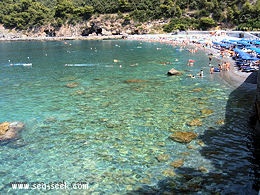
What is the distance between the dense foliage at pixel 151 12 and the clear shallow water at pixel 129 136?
71100 mm

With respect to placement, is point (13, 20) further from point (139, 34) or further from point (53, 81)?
point (53, 81)

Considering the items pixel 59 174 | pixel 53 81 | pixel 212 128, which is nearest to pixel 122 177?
pixel 59 174

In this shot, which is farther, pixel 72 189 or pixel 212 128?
pixel 212 128

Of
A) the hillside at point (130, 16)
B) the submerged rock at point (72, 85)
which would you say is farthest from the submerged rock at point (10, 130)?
the hillside at point (130, 16)

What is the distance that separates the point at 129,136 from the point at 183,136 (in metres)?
3.38

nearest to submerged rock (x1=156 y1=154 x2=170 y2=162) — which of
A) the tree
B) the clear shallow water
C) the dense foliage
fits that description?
the clear shallow water

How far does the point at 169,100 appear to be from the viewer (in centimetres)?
2367

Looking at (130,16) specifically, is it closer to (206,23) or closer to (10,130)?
(206,23)

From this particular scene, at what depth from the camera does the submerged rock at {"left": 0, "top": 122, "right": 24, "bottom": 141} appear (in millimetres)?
16745

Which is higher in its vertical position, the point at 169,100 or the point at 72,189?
the point at 169,100

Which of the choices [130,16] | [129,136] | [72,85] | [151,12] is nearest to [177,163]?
[129,136]

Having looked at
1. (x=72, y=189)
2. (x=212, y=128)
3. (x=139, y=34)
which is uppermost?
(x=139, y=34)

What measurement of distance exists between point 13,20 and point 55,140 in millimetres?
142618

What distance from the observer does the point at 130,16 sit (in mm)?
115125
